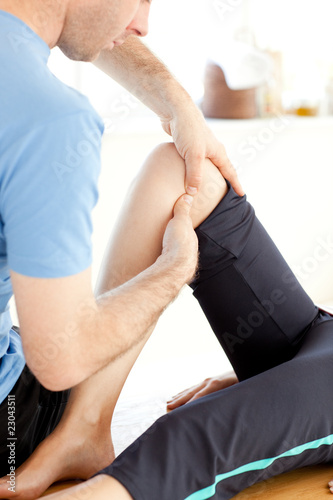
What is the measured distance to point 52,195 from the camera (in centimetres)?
86

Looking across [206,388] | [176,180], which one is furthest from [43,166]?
[206,388]

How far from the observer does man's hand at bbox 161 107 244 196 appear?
4.35ft

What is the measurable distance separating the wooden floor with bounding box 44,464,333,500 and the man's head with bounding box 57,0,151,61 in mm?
765

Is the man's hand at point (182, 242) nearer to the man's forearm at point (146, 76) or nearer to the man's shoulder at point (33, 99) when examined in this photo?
the man's forearm at point (146, 76)

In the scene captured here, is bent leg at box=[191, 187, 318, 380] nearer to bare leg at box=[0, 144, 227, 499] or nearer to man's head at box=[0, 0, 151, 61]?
bare leg at box=[0, 144, 227, 499]

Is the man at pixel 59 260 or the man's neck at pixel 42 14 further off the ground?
the man's neck at pixel 42 14

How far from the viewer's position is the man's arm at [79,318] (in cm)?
90

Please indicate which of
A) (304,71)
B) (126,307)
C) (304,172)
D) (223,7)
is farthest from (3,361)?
(304,71)

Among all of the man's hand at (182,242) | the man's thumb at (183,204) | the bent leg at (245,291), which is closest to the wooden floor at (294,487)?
the bent leg at (245,291)

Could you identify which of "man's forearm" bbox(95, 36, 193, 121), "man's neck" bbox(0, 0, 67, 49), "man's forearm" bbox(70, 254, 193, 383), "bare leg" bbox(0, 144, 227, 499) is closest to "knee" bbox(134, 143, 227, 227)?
"bare leg" bbox(0, 144, 227, 499)

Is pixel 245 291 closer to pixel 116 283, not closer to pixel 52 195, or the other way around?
pixel 116 283

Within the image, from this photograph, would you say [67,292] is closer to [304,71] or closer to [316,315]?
[316,315]

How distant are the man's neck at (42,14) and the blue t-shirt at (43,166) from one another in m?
0.05

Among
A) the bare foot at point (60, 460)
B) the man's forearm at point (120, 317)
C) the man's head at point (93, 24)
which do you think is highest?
the man's head at point (93, 24)
